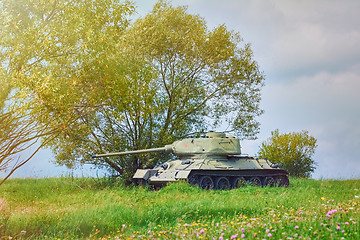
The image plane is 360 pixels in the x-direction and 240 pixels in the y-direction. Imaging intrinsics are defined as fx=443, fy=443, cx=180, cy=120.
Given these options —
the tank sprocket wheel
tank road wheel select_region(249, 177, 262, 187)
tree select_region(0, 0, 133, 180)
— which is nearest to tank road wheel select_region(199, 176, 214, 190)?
the tank sprocket wheel

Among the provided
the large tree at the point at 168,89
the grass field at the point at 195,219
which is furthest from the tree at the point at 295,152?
the grass field at the point at 195,219

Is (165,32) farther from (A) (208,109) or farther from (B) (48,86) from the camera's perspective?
(B) (48,86)

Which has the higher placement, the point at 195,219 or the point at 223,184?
the point at 223,184

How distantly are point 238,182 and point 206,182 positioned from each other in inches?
62.9

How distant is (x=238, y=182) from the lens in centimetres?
1922

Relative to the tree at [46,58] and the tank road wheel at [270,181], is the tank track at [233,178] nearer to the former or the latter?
the tank road wheel at [270,181]

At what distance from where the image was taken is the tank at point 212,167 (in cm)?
1836

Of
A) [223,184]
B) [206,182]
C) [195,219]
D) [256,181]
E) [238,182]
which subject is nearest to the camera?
[195,219]

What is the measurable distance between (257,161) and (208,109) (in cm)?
448

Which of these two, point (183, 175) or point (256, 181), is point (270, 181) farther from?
point (183, 175)

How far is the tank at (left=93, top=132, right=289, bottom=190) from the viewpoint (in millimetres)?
18359

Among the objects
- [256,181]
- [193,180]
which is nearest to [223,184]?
Answer: [193,180]

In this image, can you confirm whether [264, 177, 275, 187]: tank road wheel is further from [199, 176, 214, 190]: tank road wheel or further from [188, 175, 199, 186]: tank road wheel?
[188, 175, 199, 186]: tank road wheel

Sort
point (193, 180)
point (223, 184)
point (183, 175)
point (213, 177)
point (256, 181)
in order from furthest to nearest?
point (256, 181), point (223, 184), point (213, 177), point (193, 180), point (183, 175)
